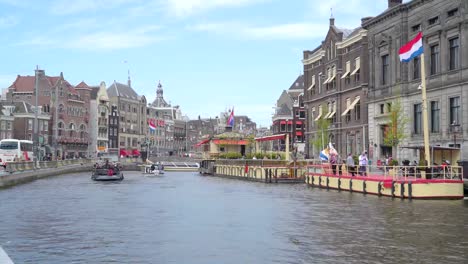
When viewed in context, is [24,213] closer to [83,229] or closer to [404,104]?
[83,229]

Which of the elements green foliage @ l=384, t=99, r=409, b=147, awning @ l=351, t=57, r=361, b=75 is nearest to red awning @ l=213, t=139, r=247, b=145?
awning @ l=351, t=57, r=361, b=75

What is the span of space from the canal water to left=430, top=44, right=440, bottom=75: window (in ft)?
74.3

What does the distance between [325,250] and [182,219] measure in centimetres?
965

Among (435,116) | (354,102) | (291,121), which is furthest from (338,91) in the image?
(291,121)

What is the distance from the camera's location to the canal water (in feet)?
56.7

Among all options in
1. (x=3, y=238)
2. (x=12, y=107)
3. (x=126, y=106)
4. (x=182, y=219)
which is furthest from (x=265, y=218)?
(x=126, y=106)

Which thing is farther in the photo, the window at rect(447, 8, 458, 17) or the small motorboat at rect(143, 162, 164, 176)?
the small motorboat at rect(143, 162, 164, 176)

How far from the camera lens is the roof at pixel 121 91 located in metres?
161

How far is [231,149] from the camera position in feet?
302

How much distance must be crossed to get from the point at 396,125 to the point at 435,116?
396 cm

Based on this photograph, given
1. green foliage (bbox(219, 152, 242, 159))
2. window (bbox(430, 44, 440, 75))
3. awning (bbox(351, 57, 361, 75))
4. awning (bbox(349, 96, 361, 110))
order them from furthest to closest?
1. green foliage (bbox(219, 152, 242, 159))
2. awning (bbox(349, 96, 361, 110))
3. awning (bbox(351, 57, 361, 75))
4. window (bbox(430, 44, 440, 75))

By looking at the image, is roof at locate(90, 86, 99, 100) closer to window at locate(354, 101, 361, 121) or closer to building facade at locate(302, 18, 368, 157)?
building facade at locate(302, 18, 368, 157)

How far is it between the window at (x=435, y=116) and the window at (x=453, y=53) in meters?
3.87

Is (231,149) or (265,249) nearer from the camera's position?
(265,249)
